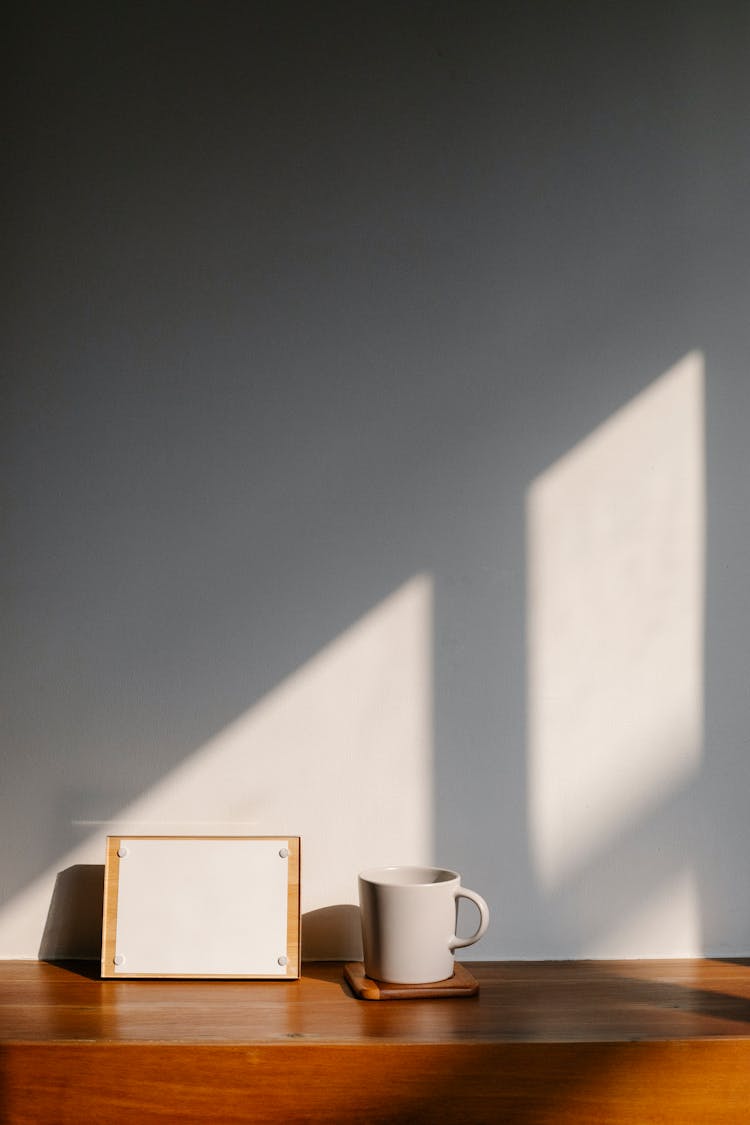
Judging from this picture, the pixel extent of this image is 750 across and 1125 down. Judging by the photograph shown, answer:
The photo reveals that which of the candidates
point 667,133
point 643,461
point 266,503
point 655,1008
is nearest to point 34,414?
point 266,503

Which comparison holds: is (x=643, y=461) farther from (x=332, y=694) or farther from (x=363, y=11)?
(x=363, y=11)

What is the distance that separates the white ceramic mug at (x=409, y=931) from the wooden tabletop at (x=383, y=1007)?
0.12 ft

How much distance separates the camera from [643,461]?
1.31 meters

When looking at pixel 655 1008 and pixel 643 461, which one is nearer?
pixel 655 1008

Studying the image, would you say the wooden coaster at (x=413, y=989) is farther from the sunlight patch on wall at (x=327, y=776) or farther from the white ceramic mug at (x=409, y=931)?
the sunlight patch on wall at (x=327, y=776)

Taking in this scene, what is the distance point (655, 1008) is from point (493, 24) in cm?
120

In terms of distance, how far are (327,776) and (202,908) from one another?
21 cm

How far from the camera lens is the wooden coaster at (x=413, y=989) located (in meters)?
1.09

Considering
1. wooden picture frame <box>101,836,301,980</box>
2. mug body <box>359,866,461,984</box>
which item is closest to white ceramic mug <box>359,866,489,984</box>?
mug body <box>359,866,461,984</box>


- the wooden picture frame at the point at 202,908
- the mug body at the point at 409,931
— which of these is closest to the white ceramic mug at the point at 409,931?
the mug body at the point at 409,931

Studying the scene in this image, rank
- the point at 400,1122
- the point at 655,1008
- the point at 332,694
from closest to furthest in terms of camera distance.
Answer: the point at 400,1122 < the point at 655,1008 < the point at 332,694

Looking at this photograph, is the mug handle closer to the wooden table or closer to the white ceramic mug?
the white ceramic mug

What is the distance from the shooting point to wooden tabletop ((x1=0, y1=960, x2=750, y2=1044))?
973 millimetres

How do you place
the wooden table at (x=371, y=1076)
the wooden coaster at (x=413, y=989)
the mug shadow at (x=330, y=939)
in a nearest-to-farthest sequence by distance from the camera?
the wooden table at (x=371, y=1076) → the wooden coaster at (x=413, y=989) → the mug shadow at (x=330, y=939)
